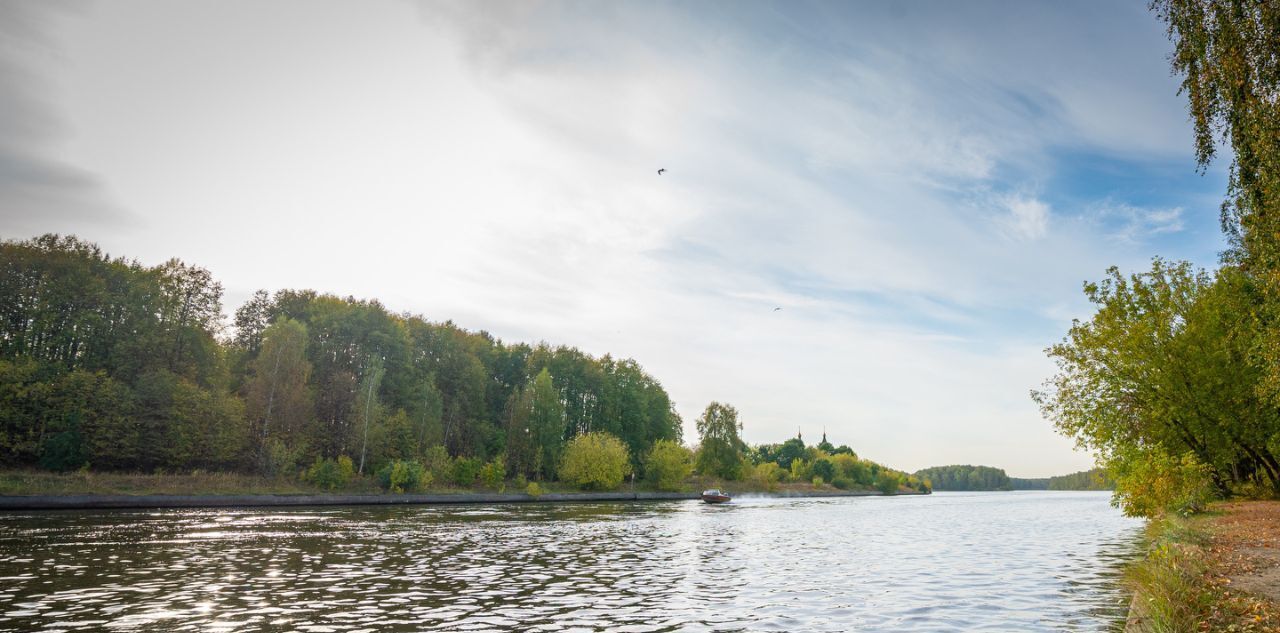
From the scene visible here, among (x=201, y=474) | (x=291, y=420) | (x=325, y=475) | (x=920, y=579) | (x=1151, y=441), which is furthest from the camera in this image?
(x=291, y=420)

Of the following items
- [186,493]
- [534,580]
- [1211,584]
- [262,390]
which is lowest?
[186,493]

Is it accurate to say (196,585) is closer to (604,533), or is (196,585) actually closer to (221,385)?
(604,533)

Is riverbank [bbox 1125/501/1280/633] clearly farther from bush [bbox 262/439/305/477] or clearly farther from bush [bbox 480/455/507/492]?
bush [bbox 480/455/507/492]

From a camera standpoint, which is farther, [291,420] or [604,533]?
[291,420]

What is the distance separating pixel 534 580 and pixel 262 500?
5952 centimetres

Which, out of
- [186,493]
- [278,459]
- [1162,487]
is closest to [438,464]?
[278,459]

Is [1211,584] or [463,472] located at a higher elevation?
[1211,584]

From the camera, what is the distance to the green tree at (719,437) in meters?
142

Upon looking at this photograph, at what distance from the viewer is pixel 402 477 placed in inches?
3354

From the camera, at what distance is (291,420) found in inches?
3433

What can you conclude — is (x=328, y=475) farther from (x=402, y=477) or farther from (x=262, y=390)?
(x=262, y=390)

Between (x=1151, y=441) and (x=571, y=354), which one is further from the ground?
(x=571, y=354)

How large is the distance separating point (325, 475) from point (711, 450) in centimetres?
8132

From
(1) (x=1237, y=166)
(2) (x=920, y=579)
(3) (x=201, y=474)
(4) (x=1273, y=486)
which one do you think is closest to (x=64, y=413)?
(3) (x=201, y=474)
